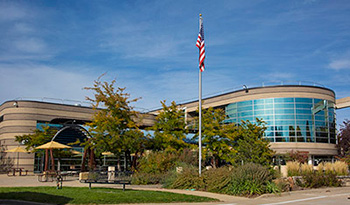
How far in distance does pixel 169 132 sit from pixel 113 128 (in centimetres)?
552

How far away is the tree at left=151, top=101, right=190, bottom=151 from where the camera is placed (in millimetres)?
27984

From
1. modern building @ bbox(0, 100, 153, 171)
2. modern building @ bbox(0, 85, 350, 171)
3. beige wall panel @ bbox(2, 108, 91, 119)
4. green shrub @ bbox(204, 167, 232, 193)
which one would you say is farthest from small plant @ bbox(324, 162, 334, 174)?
beige wall panel @ bbox(2, 108, 91, 119)

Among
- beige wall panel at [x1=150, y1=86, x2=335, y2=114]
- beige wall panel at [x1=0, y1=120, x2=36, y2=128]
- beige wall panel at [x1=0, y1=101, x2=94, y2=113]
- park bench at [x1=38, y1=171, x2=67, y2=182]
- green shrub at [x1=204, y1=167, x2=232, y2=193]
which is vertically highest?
beige wall panel at [x1=150, y1=86, x2=335, y2=114]

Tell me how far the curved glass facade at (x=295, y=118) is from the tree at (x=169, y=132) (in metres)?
22.1

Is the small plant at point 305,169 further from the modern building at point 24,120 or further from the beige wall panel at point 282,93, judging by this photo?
the beige wall panel at point 282,93

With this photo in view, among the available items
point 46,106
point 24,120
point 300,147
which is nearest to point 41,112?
point 46,106

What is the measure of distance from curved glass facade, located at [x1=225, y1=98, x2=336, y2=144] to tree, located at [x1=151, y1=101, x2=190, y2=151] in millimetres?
22078

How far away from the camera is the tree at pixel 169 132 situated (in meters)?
28.0

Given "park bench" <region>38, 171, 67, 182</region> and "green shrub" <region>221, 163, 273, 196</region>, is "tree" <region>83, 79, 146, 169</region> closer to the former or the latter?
"park bench" <region>38, 171, 67, 182</region>

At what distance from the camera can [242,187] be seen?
15.2 m

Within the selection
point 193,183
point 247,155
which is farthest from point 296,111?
point 193,183

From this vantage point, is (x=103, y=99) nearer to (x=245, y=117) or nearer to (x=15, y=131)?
(x=15, y=131)

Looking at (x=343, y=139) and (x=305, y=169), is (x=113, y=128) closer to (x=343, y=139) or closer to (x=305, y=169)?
(x=305, y=169)

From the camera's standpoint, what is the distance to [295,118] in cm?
4797
